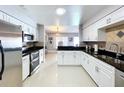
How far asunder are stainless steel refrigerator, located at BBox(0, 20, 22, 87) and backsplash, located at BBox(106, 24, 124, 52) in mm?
2717

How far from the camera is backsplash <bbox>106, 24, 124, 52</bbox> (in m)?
3.90

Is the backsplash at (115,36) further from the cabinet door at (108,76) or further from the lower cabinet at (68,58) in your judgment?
the lower cabinet at (68,58)

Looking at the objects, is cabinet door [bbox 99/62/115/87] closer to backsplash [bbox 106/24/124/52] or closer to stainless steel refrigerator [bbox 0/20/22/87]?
backsplash [bbox 106/24/124/52]

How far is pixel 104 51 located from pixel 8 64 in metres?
3.55

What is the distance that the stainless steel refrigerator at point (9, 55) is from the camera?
90.7 inches

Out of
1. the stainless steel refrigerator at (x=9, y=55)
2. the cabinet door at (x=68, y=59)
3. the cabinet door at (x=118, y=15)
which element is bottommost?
the cabinet door at (x=68, y=59)

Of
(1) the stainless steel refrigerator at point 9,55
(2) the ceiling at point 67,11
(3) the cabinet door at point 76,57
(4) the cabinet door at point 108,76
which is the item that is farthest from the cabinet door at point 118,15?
(3) the cabinet door at point 76,57

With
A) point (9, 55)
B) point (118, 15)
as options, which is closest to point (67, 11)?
point (118, 15)

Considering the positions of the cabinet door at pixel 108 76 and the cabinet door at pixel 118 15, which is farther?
the cabinet door at pixel 118 15

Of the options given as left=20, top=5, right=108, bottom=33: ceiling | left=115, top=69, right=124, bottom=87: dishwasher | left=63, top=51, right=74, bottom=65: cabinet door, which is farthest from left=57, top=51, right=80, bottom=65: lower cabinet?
left=115, top=69, right=124, bottom=87: dishwasher

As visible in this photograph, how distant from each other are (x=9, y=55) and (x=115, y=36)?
3156 mm

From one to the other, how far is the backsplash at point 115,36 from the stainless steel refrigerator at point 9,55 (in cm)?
272

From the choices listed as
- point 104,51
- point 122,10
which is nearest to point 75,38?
point 104,51
